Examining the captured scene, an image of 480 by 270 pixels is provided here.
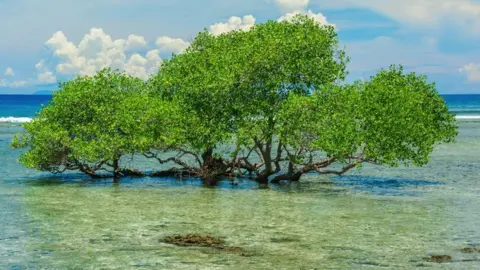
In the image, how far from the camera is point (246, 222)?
2511 centimetres

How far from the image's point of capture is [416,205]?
29.5m

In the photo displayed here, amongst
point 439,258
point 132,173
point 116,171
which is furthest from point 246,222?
point 132,173

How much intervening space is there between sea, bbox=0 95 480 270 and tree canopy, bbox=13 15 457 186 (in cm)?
205

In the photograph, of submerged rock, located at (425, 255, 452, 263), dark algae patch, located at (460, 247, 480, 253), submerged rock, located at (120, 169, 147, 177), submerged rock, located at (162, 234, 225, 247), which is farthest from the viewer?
submerged rock, located at (120, 169, 147, 177)

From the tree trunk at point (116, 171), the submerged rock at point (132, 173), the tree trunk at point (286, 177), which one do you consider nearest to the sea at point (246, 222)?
the submerged rock at point (132, 173)

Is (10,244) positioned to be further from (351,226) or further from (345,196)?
(345,196)

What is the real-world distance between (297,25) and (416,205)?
1291cm

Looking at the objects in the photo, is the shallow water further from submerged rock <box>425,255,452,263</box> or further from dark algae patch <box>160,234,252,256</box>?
dark algae patch <box>160,234,252,256</box>

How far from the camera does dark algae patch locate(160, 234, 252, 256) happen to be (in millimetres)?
20203

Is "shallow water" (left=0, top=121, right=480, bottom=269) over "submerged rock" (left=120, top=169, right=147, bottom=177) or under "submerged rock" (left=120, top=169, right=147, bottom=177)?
under

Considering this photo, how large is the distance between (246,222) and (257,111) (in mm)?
11187

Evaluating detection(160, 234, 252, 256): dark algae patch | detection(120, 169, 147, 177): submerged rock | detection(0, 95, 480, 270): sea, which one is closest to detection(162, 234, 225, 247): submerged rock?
detection(160, 234, 252, 256): dark algae patch

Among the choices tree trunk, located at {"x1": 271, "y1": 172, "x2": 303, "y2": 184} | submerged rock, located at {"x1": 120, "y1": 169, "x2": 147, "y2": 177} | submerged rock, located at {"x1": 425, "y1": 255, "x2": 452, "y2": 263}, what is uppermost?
submerged rock, located at {"x1": 120, "y1": 169, "x2": 147, "y2": 177}

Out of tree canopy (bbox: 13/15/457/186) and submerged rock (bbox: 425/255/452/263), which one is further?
tree canopy (bbox: 13/15/457/186)
